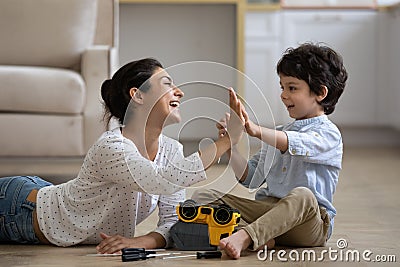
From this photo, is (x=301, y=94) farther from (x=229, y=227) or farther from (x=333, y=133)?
(x=229, y=227)

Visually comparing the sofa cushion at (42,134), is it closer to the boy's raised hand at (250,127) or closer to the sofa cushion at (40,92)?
the sofa cushion at (40,92)

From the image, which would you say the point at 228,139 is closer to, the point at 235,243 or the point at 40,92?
the point at 235,243

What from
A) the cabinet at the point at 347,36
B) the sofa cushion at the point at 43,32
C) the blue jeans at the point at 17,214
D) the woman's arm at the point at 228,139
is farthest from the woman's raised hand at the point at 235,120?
the cabinet at the point at 347,36

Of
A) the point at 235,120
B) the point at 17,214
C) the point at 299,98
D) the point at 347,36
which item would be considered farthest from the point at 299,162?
the point at 347,36

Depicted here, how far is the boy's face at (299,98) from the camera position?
187 cm

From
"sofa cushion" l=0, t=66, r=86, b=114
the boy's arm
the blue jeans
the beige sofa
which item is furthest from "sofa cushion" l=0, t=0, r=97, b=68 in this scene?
the boy's arm

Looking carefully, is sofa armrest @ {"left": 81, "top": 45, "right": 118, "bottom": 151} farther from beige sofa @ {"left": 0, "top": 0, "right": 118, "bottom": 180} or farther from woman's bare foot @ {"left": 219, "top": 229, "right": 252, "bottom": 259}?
woman's bare foot @ {"left": 219, "top": 229, "right": 252, "bottom": 259}

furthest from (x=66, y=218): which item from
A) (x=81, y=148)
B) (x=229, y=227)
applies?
(x=81, y=148)

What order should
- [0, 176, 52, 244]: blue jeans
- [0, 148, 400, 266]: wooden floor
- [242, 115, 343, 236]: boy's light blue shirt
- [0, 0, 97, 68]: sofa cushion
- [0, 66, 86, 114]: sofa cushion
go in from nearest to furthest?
[0, 148, 400, 266]: wooden floor
[242, 115, 343, 236]: boy's light blue shirt
[0, 176, 52, 244]: blue jeans
[0, 66, 86, 114]: sofa cushion
[0, 0, 97, 68]: sofa cushion

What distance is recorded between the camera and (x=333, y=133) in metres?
1.85

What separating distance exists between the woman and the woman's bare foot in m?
0.14

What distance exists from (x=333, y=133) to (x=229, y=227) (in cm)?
34

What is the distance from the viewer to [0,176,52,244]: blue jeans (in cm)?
190

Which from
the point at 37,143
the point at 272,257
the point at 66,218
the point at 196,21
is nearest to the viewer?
the point at 272,257
